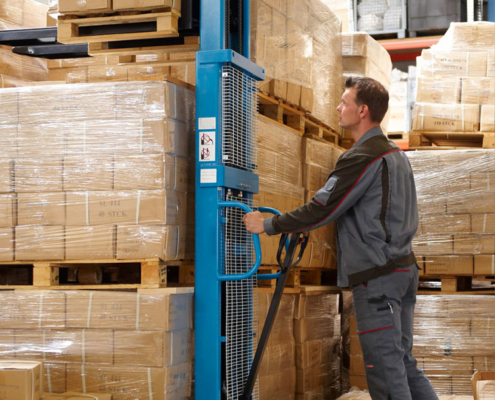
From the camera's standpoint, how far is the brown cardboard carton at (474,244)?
5.43 meters

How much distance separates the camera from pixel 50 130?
3840mm

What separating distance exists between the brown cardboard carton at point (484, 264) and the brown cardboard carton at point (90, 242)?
2.94 metres

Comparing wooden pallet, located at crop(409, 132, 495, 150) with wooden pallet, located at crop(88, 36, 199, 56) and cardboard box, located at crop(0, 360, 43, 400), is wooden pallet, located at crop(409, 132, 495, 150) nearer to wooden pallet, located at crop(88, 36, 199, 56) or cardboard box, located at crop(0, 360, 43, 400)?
wooden pallet, located at crop(88, 36, 199, 56)

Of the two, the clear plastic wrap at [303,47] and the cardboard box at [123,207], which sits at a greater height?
the clear plastic wrap at [303,47]

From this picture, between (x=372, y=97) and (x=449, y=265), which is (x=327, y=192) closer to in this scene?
(x=372, y=97)

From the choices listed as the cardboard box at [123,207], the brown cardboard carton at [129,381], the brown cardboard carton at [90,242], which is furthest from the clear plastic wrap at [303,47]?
the brown cardboard carton at [129,381]

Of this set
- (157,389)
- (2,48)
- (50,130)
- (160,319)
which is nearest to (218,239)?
(160,319)

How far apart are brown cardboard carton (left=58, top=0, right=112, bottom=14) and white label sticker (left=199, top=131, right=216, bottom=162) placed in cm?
86

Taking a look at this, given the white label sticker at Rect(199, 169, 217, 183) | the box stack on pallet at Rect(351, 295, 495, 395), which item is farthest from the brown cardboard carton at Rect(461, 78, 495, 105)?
the white label sticker at Rect(199, 169, 217, 183)

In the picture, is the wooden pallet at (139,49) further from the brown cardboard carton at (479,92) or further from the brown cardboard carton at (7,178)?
the brown cardboard carton at (479,92)

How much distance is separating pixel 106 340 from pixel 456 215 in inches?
116

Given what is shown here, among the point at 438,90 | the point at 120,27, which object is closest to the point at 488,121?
the point at 438,90

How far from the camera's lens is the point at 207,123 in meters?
3.77

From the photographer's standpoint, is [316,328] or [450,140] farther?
[450,140]
